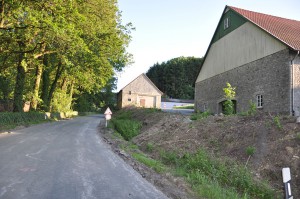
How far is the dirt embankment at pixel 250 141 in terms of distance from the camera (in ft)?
26.4

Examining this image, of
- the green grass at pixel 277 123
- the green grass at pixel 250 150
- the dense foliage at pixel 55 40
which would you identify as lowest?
the green grass at pixel 250 150

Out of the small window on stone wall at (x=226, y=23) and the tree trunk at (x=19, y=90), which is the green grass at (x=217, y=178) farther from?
the small window on stone wall at (x=226, y=23)

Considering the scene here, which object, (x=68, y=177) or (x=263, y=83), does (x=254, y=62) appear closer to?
(x=263, y=83)

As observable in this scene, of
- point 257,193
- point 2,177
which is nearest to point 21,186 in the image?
point 2,177

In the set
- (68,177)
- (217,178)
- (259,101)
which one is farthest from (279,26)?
(68,177)

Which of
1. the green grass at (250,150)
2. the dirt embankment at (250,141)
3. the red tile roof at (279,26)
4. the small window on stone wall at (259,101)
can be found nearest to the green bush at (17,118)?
the dirt embankment at (250,141)

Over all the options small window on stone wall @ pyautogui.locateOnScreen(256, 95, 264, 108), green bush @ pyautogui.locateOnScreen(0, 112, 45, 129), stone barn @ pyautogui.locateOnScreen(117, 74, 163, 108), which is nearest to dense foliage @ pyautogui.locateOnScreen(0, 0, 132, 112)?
green bush @ pyautogui.locateOnScreen(0, 112, 45, 129)

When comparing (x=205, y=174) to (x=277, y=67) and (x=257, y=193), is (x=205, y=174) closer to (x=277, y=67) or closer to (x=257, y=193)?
(x=257, y=193)

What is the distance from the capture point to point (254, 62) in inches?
910

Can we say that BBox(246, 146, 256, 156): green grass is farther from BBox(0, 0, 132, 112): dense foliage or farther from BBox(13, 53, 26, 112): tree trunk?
BBox(13, 53, 26, 112): tree trunk

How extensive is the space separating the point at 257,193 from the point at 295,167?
159 cm

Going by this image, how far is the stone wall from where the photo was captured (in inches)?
774

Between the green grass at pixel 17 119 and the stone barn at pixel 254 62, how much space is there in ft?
55.8

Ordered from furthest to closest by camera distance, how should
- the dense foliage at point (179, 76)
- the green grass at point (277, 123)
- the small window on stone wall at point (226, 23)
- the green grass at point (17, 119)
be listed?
the dense foliage at point (179, 76) < the small window on stone wall at point (226, 23) < the green grass at point (17, 119) < the green grass at point (277, 123)
